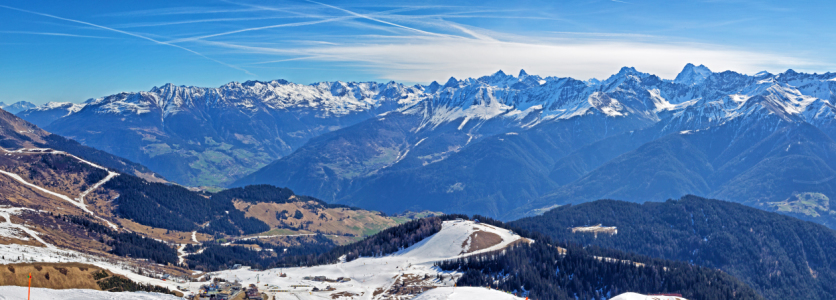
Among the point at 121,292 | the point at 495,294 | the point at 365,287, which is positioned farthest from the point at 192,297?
the point at 495,294

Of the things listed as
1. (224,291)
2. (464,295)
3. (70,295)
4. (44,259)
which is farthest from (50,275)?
(464,295)

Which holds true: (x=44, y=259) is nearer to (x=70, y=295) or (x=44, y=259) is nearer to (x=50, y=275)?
(x=50, y=275)

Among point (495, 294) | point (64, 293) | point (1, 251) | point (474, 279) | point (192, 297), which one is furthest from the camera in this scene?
point (474, 279)

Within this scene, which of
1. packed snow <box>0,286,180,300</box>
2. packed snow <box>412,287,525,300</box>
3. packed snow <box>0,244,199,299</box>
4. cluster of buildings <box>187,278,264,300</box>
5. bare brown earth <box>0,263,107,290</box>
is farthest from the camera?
packed snow <box>0,244,199,299</box>

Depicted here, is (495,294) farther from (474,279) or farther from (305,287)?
(305,287)

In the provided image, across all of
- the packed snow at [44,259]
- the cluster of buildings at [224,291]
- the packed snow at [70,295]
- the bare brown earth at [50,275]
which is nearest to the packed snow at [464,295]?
the cluster of buildings at [224,291]

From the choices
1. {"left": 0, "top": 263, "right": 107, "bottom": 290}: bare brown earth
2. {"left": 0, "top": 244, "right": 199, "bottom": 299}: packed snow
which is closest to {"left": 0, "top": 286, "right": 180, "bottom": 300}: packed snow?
{"left": 0, "top": 263, "right": 107, "bottom": 290}: bare brown earth

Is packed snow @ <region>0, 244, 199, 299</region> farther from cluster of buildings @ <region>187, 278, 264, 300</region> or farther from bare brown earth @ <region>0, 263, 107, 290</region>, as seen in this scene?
bare brown earth @ <region>0, 263, 107, 290</region>

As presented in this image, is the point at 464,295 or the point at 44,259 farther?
the point at 44,259

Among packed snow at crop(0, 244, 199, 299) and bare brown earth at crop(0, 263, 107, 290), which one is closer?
bare brown earth at crop(0, 263, 107, 290)
